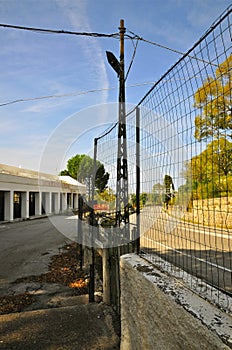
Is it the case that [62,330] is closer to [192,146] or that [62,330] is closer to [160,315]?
[160,315]

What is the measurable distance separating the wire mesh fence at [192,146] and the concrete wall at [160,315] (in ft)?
0.63

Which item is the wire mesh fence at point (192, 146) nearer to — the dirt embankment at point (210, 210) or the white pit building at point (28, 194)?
the dirt embankment at point (210, 210)

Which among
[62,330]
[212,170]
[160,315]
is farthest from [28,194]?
[212,170]

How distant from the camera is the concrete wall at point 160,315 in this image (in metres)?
1.32

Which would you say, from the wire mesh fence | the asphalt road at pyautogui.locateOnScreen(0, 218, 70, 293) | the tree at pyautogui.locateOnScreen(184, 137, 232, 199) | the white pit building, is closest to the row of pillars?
the white pit building

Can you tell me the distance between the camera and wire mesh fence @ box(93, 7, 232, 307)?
164 cm

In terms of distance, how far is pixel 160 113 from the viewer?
8.13 feet

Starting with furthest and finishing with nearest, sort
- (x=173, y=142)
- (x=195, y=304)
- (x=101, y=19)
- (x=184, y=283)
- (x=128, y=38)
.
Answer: (x=101, y=19), (x=128, y=38), (x=173, y=142), (x=184, y=283), (x=195, y=304)

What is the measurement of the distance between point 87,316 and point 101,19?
16.7 feet

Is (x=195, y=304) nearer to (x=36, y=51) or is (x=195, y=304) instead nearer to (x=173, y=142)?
(x=173, y=142)

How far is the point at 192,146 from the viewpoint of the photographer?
1852 millimetres

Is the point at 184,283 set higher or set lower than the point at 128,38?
lower

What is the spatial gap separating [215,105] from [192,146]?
0.32 metres

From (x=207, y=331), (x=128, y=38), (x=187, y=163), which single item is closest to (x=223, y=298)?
(x=207, y=331)
